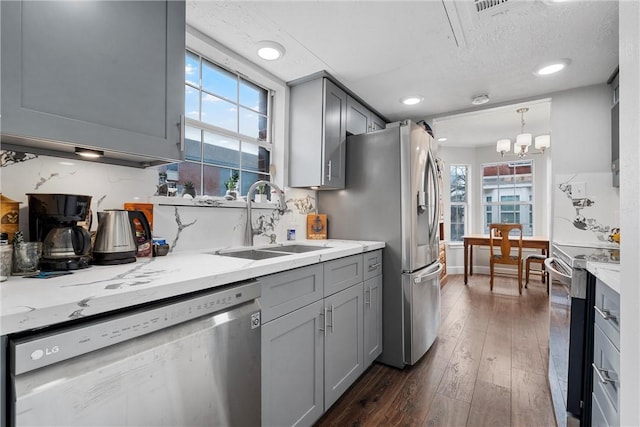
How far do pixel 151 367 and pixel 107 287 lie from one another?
0.27 meters

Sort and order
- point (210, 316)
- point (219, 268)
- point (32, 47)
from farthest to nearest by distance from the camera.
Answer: point (219, 268)
point (210, 316)
point (32, 47)

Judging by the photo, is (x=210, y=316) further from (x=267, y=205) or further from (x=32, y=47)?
(x=267, y=205)

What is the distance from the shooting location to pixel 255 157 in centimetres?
242

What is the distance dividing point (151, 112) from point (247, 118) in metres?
1.19

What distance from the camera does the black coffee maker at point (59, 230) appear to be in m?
1.08

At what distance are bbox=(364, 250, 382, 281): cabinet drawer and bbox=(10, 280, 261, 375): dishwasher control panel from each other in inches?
46.2

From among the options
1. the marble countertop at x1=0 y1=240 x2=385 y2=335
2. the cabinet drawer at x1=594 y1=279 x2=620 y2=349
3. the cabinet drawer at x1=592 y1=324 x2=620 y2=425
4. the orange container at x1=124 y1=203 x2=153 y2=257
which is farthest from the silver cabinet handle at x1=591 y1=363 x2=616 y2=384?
the orange container at x1=124 y1=203 x2=153 y2=257

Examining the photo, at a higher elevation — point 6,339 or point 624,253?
point 624,253

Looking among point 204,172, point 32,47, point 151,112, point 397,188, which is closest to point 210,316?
point 151,112

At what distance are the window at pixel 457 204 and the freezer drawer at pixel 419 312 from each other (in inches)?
147

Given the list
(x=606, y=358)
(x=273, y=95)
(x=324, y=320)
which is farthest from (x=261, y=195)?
(x=606, y=358)

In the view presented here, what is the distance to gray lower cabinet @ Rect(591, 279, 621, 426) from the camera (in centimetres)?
106

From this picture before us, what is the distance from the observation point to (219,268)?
3.86 feet

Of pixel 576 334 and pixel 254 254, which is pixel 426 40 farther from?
pixel 576 334
